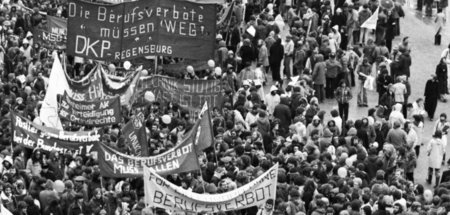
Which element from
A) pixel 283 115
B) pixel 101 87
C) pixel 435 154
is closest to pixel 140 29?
pixel 101 87

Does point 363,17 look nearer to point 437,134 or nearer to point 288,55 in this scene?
point 288,55

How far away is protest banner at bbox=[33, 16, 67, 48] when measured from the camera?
43969 millimetres

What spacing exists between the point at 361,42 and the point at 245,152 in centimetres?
1193

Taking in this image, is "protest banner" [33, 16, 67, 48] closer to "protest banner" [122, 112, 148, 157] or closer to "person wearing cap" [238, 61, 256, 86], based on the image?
"person wearing cap" [238, 61, 256, 86]

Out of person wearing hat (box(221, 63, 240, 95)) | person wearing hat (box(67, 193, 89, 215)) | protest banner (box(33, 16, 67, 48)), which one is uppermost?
protest banner (box(33, 16, 67, 48))

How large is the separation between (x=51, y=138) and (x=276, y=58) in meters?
11.1

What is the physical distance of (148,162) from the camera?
3428cm

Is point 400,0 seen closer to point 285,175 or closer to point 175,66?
point 175,66

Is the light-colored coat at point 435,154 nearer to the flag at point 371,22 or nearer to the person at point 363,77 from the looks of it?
the person at point 363,77

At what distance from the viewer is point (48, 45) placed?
44469mm

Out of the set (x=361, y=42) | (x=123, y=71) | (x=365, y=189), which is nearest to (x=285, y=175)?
(x=365, y=189)

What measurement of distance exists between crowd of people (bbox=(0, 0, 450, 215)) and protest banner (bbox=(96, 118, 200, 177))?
0.56m

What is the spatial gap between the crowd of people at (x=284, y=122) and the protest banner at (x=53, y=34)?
599 millimetres

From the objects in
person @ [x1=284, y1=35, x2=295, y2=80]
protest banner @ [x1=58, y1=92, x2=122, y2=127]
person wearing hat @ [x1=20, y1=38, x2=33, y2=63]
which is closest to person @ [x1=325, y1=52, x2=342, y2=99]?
person @ [x1=284, y1=35, x2=295, y2=80]
